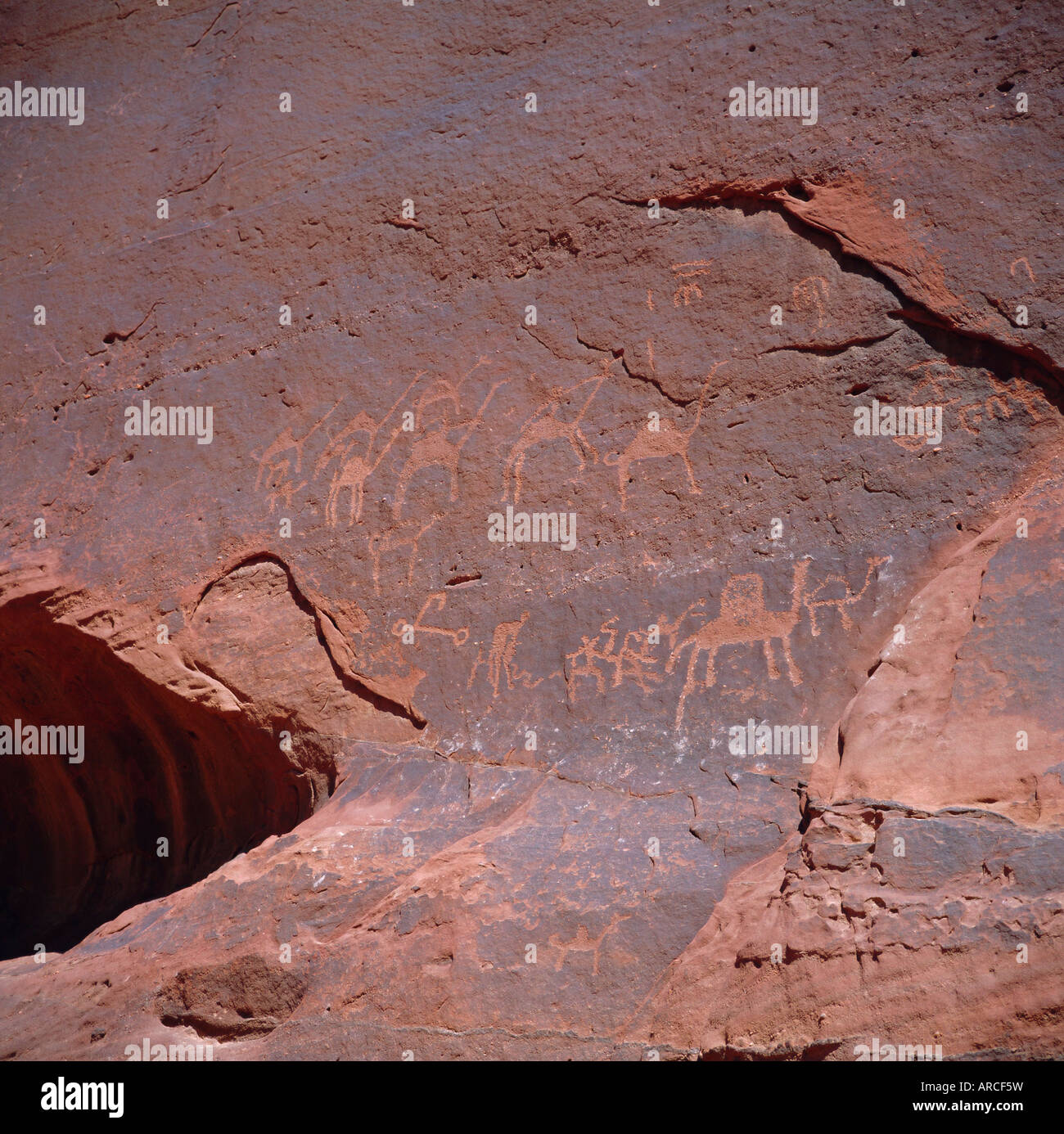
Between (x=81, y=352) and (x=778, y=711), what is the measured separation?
3283 millimetres

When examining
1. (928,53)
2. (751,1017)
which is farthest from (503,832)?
(928,53)

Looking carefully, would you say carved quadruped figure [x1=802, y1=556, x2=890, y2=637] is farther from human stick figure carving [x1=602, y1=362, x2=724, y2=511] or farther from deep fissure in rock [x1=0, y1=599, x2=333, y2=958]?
deep fissure in rock [x1=0, y1=599, x2=333, y2=958]

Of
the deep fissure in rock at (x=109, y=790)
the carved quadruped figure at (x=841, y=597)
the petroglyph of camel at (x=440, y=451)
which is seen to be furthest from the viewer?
the deep fissure in rock at (x=109, y=790)

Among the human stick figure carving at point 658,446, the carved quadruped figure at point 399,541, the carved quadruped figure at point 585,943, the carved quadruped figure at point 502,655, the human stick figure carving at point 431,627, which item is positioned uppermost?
the human stick figure carving at point 658,446

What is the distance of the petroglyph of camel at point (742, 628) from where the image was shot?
3.26m

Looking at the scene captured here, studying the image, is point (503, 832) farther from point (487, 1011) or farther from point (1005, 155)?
point (1005, 155)

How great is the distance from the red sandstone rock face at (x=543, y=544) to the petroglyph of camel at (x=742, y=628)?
0.01 m

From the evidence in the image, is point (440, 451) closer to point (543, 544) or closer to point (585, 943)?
point (543, 544)

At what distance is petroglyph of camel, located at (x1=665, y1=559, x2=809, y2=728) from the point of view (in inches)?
128

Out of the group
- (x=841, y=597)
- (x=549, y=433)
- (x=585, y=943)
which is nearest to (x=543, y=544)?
(x=549, y=433)

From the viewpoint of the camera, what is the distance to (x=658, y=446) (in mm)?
3570

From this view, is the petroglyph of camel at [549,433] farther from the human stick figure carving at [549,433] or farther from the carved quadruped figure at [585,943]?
the carved quadruped figure at [585,943]

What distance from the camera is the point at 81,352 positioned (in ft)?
14.6

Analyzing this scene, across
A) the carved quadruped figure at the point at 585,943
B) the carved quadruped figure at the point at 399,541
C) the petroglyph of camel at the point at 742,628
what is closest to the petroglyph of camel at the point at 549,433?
the carved quadruped figure at the point at 399,541
